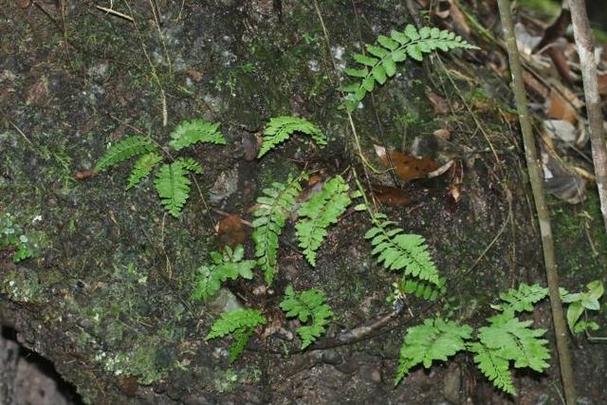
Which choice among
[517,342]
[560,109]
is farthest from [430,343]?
[560,109]

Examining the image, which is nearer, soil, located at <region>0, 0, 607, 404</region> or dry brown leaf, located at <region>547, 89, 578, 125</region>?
soil, located at <region>0, 0, 607, 404</region>

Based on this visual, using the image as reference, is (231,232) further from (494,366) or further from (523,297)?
(523,297)

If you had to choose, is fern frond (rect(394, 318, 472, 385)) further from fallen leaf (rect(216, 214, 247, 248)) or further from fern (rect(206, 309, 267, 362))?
fallen leaf (rect(216, 214, 247, 248))

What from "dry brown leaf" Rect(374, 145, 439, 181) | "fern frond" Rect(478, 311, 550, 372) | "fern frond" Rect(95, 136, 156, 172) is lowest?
"fern frond" Rect(478, 311, 550, 372)

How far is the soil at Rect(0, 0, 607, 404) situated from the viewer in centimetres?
352

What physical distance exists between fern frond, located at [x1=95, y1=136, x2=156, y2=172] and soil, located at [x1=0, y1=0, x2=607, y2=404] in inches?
4.7

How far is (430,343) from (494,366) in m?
0.32

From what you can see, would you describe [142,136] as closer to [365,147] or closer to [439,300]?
[365,147]

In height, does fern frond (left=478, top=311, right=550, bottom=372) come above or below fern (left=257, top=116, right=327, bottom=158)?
below

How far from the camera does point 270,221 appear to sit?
3518mm

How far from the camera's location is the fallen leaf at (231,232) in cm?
361

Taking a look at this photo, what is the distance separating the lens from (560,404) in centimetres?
386

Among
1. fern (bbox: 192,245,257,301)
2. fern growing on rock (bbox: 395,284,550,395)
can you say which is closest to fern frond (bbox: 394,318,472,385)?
fern growing on rock (bbox: 395,284,550,395)

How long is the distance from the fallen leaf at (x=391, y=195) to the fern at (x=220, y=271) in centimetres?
76
